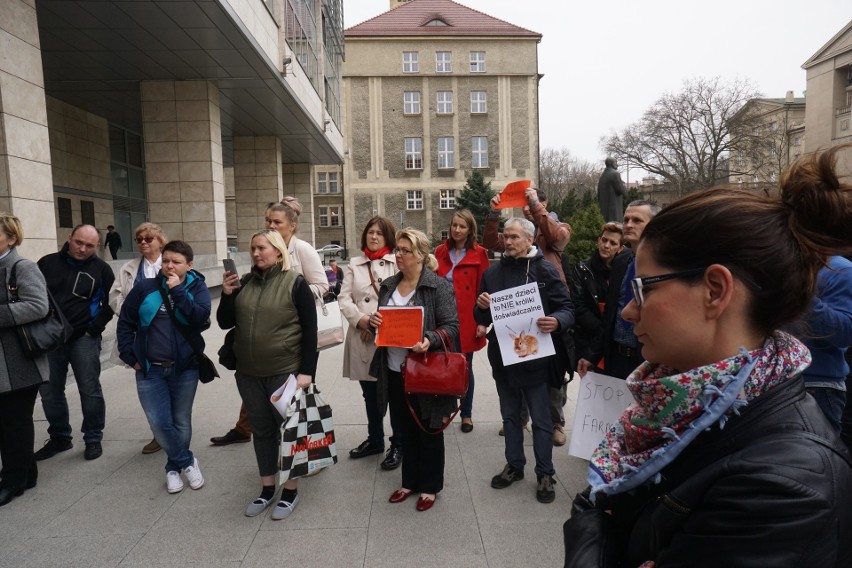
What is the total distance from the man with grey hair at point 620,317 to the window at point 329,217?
43.4 metres

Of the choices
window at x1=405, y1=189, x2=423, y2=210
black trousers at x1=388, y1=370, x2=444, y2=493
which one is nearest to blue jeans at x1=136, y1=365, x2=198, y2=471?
black trousers at x1=388, y1=370, x2=444, y2=493

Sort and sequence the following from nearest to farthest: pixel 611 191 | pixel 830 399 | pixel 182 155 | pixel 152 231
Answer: pixel 830 399, pixel 152 231, pixel 611 191, pixel 182 155

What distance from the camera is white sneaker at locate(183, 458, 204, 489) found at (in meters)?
4.14

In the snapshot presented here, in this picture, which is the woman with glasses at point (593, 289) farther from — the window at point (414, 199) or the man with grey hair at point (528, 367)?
the window at point (414, 199)

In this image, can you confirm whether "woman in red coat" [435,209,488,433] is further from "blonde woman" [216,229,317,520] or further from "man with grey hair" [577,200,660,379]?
"blonde woman" [216,229,317,520]

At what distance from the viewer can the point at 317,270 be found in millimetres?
4984

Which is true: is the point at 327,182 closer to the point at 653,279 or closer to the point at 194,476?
the point at 194,476

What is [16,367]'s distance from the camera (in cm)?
388

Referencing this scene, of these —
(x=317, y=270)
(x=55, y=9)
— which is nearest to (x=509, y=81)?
(x=55, y=9)

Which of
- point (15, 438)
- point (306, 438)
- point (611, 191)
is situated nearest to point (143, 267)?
point (15, 438)

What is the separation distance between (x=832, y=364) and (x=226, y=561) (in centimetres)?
369

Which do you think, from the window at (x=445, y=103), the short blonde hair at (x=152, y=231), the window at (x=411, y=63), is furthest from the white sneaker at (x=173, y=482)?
the window at (x=411, y=63)

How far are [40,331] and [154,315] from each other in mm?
783

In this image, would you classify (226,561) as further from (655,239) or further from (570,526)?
(655,239)
